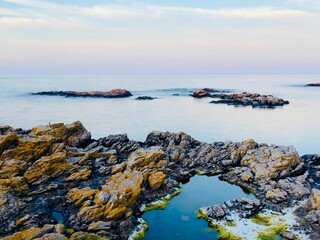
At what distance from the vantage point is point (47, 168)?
1512 inches

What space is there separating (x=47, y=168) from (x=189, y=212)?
737 inches

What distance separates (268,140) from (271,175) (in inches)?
1283

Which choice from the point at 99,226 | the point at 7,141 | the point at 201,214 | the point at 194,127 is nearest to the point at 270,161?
the point at 201,214

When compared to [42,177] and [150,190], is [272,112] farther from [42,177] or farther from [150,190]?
[42,177]

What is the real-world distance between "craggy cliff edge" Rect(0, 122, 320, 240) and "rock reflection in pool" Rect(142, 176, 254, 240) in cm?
111

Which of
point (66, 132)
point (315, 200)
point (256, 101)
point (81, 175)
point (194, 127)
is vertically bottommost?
point (194, 127)

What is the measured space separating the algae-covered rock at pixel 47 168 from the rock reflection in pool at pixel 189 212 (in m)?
13.7

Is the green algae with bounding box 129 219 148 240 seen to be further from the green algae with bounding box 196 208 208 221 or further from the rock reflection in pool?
the green algae with bounding box 196 208 208 221

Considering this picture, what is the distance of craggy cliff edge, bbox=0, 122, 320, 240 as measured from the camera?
1126 inches

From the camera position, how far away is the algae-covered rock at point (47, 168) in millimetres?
36812

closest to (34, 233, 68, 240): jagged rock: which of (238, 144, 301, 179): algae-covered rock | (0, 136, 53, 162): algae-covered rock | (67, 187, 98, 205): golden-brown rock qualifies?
(67, 187, 98, 205): golden-brown rock

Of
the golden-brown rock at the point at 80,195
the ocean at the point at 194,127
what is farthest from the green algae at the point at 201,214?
the golden-brown rock at the point at 80,195

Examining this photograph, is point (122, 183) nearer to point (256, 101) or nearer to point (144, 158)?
point (144, 158)

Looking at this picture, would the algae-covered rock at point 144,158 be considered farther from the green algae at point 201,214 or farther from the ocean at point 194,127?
the green algae at point 201,214
